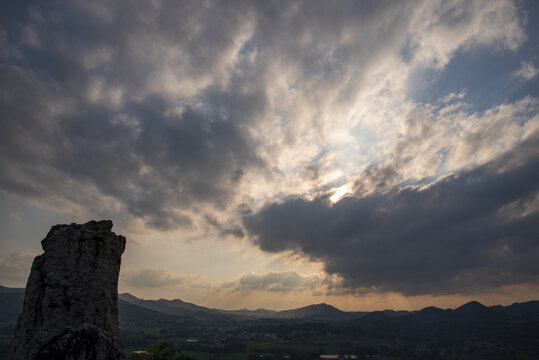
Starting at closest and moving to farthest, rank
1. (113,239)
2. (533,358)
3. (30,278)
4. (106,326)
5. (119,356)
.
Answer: (119,356) → (106,326) → (30,278) → (113,239) → (533,358)

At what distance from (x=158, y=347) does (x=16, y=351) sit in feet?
40.3

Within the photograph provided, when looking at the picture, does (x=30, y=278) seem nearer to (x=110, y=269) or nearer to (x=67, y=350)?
(x=110, y=269)

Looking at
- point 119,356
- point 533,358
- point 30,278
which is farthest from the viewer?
point 533,358

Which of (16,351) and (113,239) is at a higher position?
(113,239)

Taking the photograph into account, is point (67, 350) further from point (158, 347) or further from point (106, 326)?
point (158, 347)

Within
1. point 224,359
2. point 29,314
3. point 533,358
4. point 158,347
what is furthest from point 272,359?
point 29,314

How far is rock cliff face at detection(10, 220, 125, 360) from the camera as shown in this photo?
16.0 m

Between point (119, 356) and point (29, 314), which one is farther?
point (29, 314)

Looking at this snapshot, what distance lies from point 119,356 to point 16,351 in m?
9.22

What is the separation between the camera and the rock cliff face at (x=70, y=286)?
16.0 meters

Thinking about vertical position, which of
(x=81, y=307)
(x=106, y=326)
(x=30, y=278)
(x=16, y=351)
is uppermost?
(x=30, y=278)

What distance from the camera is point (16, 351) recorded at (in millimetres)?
15672

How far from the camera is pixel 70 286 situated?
1714cm

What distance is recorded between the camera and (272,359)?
7761 inches
